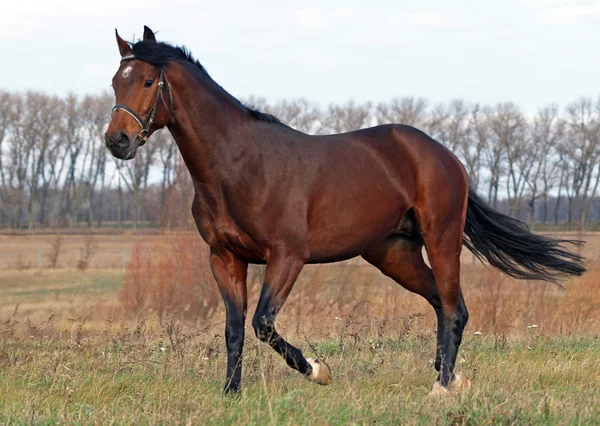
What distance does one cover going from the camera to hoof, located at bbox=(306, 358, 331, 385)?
5.61 m

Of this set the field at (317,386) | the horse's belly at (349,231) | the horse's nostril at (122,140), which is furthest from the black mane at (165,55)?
the field at (317,386)

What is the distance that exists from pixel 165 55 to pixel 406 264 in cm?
288

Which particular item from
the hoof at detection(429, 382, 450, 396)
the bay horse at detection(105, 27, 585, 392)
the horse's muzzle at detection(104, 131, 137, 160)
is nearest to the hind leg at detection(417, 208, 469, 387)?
the bay horse at detection(105, 27, 585, 392)

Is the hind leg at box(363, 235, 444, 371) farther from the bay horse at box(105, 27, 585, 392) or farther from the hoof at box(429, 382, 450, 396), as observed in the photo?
the hoof at box(429, 382, 450, 396)

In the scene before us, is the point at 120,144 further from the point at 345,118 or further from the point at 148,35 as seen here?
the point at 345,118

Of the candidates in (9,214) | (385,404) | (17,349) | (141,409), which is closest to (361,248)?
(385,404)

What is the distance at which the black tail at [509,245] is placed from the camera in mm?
7652

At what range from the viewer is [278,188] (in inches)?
231

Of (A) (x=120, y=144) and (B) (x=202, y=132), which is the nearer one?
(A) (x=120, y=144)

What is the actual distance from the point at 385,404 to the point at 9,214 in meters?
68.9

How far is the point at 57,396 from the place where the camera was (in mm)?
5449

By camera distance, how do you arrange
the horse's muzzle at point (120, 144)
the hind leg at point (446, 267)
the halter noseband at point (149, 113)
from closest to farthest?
the horse's muzzle at point (120, 144)
the halter noseband at point (149, 113)
the hind leg at point (446, 267)

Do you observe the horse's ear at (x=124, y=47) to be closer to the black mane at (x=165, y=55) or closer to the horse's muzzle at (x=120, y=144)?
the black mane at (x=165, y=55)

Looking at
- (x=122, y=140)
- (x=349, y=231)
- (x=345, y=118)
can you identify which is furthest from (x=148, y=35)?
(x=345, y=118)
